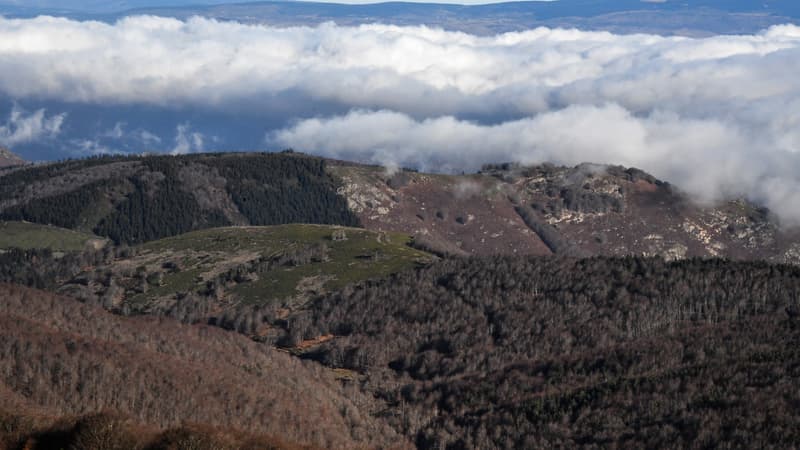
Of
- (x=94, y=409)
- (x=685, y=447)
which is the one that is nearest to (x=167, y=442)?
(x=94, y=409)

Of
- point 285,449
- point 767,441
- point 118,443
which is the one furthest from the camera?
point 767,441

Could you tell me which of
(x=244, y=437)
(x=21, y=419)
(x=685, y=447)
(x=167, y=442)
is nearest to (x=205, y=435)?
(x=167, y=442)

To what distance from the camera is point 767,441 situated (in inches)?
7702

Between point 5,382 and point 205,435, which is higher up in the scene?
point 205,435

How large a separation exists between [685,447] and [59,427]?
4231 inches

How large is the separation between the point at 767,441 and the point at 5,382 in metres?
127

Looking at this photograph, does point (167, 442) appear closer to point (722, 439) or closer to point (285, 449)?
point (285, 449)

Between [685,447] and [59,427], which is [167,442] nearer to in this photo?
[59,427]

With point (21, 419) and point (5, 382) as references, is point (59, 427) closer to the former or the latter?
point (21, 419)

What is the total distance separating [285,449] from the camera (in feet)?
472

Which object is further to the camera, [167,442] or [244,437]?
[244,437]

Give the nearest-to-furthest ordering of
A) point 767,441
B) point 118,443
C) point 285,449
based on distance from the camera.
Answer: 1. point 118,443
2. point 285,449
3. point 767,441

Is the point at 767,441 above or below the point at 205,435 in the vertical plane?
below

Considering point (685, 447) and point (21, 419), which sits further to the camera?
point (685, 447)
